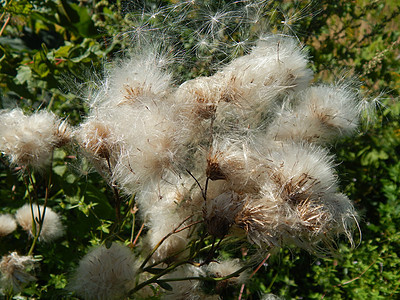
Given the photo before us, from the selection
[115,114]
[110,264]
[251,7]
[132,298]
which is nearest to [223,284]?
[132,298]

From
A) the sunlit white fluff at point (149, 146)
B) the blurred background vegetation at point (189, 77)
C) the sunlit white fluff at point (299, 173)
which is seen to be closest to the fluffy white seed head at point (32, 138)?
the blurred background vegetation at point (189, 77)

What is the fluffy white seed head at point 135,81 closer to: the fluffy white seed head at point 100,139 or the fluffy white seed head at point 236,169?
the fluffy white seed head at point 100,139

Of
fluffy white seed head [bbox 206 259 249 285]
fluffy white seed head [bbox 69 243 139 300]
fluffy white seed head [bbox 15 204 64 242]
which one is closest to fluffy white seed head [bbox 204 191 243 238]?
fluffy white seed head [bbox 69 243 139 300]

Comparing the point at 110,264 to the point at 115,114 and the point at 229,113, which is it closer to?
the point at 115,114

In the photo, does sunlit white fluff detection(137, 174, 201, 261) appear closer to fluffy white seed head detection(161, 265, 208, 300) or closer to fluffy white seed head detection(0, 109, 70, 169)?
fluffy white seed head detection(161, 265, 208, 300)

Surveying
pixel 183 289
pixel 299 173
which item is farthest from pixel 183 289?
pixel 299 173

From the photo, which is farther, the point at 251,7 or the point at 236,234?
the point at 251,7
